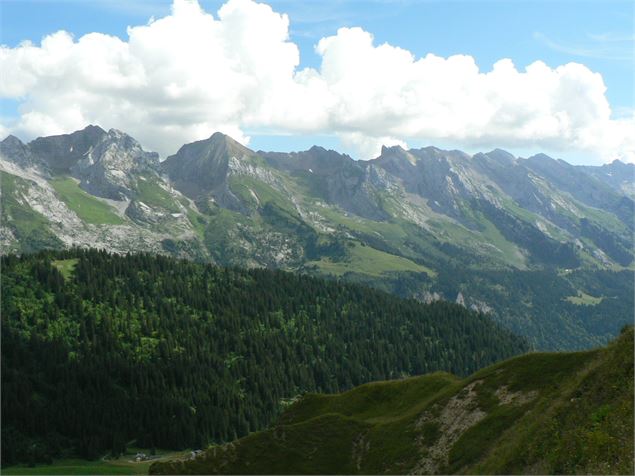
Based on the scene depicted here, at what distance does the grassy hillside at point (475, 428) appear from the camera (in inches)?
1826

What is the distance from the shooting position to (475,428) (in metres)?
73.6

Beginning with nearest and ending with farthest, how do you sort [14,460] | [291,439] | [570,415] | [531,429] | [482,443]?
[570,415] → [531,429] → [482,443] → [291,439] → [14,460]

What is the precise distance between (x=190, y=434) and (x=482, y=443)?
119 meters

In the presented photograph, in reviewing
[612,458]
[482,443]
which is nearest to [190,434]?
[482,443]

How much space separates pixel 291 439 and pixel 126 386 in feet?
381

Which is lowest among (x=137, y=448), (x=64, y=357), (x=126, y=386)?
(x=137, y=448)

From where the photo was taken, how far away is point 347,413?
10444cm

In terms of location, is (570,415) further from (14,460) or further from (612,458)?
(14,460)

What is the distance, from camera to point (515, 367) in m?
84.7

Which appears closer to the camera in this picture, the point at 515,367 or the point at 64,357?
the point at 515,367

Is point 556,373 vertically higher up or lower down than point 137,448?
higher up

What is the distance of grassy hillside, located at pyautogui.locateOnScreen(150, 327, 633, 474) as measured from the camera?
4638 cm

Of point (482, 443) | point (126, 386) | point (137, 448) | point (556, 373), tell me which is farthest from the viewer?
point (126, 386)

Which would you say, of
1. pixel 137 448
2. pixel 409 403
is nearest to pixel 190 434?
pixel 137 448
